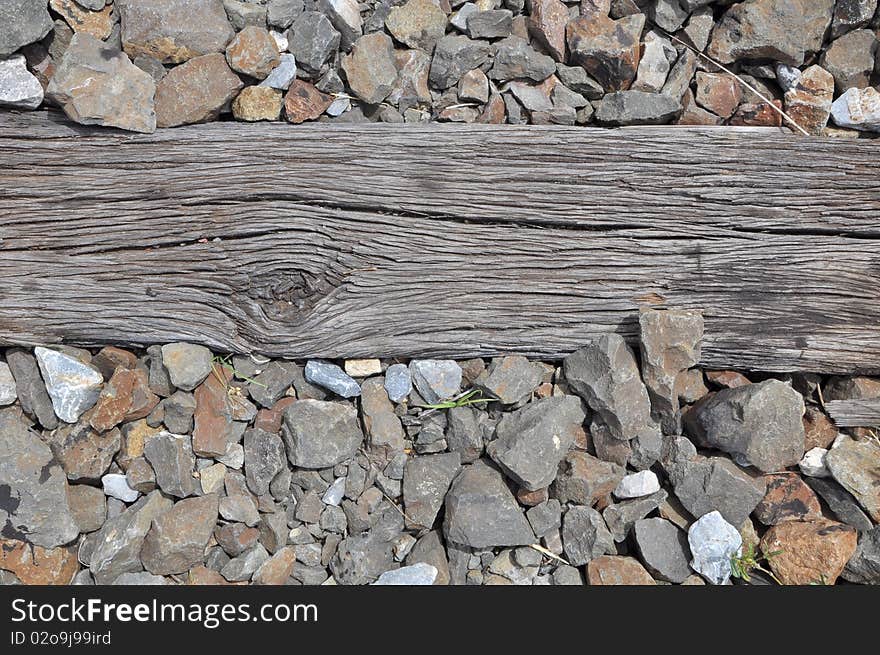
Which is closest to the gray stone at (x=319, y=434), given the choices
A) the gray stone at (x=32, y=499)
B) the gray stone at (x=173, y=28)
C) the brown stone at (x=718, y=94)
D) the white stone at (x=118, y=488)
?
the white stone at (x=118, y=488)

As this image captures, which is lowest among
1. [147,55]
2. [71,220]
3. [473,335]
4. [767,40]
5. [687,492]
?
[687,492]

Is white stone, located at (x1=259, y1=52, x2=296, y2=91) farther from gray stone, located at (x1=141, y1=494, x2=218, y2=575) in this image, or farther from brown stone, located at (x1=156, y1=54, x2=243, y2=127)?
gray stone, located at (x1=141, y1=494, x2=218, y2=575)

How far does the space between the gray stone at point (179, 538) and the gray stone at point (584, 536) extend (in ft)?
4.22

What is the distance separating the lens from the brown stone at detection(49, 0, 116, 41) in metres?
2.60

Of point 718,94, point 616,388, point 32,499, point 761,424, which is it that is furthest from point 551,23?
point 32,499

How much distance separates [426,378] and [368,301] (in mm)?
360

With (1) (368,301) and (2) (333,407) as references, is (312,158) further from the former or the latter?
(2) (333,407)

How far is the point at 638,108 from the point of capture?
8.88 feet

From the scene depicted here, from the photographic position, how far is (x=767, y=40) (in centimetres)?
271

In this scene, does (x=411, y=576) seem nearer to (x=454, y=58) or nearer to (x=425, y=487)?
(x=425, y=487)

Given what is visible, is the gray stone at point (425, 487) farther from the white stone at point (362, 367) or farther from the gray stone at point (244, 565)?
the gray stone at point (244, 565)

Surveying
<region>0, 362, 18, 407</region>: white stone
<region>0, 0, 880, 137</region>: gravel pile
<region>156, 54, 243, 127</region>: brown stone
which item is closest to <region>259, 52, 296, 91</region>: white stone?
<region>0, 0, 880, 137</region>: gravel pile

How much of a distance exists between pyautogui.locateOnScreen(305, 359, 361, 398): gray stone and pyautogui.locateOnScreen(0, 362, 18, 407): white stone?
3.55 ft

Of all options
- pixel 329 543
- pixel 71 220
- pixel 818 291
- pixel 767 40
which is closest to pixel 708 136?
pixel 767 40
